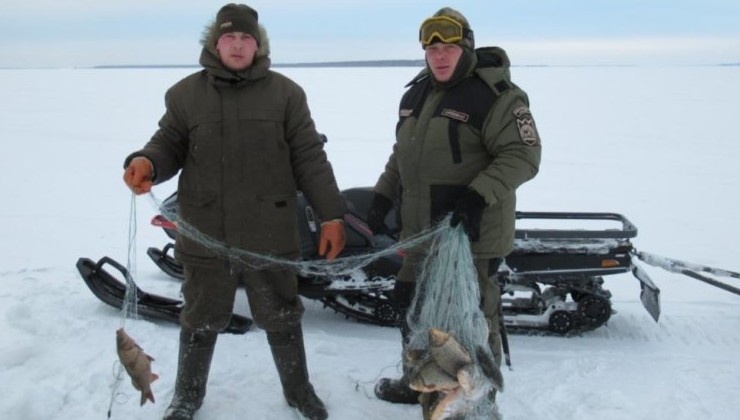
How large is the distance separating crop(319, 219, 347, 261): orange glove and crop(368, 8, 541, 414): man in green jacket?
27 cm

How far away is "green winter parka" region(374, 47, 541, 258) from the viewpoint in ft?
7.59

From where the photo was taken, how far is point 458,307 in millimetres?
2379

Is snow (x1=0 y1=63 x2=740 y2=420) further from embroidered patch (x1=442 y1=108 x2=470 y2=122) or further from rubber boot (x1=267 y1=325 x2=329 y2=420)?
embroidered patch (x1=442 y1=108 x2=470 y2=122)

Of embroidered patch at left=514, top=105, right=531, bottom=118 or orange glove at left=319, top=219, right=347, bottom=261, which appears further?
orange glove at left=319, top=219, right=347, bottom=261

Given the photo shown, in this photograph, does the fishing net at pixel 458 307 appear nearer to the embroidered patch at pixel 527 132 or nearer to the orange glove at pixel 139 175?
the embroidered patch at pixel 527 132

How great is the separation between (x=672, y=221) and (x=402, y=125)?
5.19 metres

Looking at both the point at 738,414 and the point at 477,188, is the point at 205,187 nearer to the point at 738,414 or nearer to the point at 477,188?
the point at 477,188

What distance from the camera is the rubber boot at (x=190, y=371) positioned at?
2744mm

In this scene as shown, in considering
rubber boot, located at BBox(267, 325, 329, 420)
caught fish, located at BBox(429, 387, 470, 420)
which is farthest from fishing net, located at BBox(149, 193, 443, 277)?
caught fish, located at BBox(429, 387, 470, 420)

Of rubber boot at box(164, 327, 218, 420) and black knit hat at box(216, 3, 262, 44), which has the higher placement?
black knit hat at box(216, 3, 262, 44)

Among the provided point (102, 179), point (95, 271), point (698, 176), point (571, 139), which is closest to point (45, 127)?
point (102, 179)

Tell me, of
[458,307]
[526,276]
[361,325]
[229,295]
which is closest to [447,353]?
[458,307]

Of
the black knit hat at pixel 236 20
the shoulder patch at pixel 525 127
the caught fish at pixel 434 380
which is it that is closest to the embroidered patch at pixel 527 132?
the shoulder patch at pixel 525 127

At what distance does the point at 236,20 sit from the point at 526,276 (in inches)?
92.6
